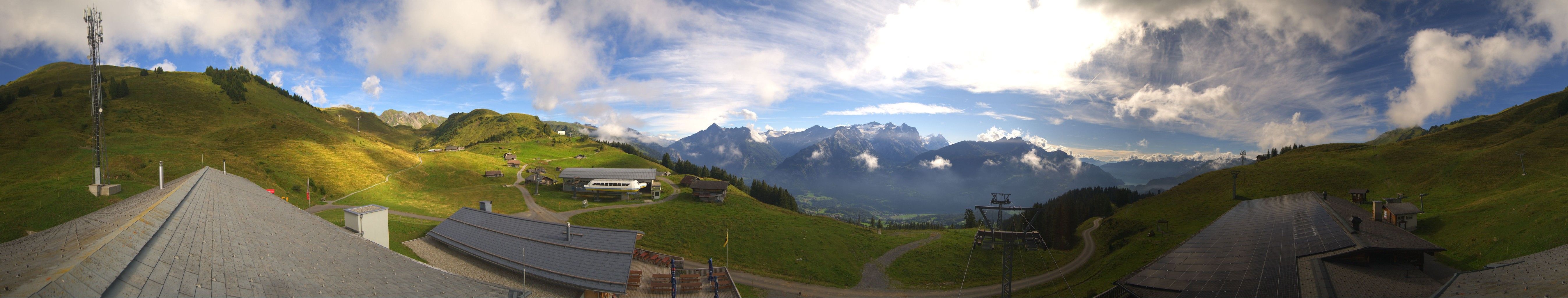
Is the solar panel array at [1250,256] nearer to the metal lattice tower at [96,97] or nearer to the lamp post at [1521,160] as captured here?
the lamp post at [1521,160]

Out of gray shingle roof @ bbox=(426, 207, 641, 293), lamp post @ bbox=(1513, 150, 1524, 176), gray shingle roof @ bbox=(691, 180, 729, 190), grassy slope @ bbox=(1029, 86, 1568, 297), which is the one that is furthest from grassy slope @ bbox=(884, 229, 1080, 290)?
lamp post @ bbox=(1513, 150, 1524, 176)

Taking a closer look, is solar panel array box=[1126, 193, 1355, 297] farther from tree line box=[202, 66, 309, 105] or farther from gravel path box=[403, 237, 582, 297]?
tree line box=[202, 66, 309, 105]

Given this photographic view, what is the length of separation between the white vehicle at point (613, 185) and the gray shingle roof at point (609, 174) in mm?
942

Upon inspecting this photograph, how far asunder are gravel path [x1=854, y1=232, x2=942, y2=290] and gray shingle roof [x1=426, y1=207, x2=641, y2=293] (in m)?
23.5

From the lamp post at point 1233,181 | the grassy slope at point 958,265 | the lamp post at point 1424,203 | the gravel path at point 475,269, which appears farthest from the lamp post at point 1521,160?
the gravel path at point 475,269

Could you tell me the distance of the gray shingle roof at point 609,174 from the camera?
2906 inches

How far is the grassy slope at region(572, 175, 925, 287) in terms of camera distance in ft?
149

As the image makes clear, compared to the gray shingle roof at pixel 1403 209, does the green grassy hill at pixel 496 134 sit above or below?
above

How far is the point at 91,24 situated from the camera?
3200cm

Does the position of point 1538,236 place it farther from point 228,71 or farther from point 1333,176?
point 228,71

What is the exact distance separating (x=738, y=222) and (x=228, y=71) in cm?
15024

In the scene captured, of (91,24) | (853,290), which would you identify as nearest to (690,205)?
(853,290)

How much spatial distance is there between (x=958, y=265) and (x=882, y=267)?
9.18 m

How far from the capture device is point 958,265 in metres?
50.3
